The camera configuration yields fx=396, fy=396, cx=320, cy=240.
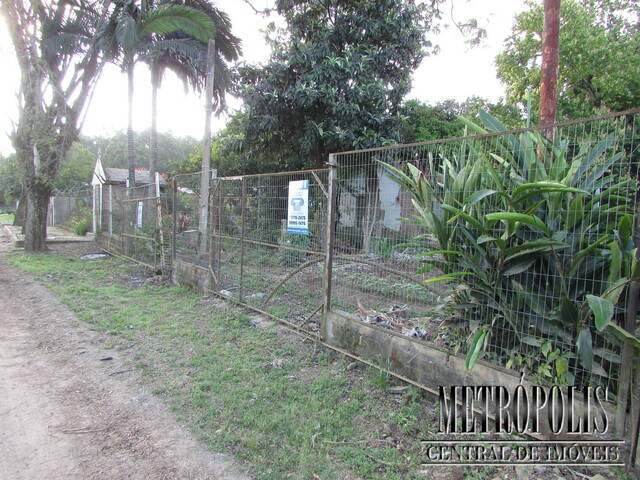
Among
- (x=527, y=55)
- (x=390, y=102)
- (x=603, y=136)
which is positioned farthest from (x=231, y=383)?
(x=527, y=55)

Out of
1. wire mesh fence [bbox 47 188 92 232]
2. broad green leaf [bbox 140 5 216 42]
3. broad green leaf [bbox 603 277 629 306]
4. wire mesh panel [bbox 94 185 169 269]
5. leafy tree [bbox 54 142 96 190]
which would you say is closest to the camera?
broad green leaf [bbox 603 277 629 306]

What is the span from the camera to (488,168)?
3.12 metres

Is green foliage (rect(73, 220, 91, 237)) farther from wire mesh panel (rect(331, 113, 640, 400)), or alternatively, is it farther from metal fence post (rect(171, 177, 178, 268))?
wire mesh panel (rect(331, 113, 640, 400))

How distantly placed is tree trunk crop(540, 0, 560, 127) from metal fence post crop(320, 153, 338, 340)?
3064 mm

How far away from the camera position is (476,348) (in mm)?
3033

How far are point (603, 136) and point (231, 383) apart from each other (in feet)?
12.3

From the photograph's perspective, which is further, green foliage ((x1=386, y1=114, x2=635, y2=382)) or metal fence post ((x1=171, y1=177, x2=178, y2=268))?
metal fence post ((x1=171, y1=177, x2=178, y2=268))

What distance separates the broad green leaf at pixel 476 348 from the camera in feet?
9.82

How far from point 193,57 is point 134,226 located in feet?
19.9

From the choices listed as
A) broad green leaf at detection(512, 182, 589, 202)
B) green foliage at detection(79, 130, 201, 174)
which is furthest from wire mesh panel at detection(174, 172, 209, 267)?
green foliage at detection(79, 130, 201, 174)

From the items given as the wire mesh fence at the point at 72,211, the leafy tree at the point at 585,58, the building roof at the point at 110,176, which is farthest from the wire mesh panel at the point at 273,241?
the building roof at the point at 110,176

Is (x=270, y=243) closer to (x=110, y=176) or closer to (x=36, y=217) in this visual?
(x=36, y=217)

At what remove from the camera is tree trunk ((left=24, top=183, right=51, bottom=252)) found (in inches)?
500

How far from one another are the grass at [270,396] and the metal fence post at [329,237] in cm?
48
